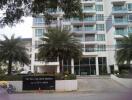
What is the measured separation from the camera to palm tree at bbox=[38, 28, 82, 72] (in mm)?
48031

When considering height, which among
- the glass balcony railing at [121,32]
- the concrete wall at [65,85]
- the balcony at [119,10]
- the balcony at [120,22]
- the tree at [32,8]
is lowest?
the concrete wall at [65,85]

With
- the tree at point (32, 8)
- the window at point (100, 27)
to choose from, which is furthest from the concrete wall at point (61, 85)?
the window at point (100, 27)

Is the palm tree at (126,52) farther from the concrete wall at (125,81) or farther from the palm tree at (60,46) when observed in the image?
the palm tree at (60,46)

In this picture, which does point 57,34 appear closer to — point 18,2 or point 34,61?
point 34,61

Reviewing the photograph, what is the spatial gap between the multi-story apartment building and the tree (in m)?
67.1

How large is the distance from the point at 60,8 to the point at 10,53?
49.0 metres

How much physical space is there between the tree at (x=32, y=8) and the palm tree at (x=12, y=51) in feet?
159

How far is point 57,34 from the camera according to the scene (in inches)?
1906

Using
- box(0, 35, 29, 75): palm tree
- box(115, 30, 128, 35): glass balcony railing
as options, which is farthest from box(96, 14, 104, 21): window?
box(0, 35, 29, 75): palm tree

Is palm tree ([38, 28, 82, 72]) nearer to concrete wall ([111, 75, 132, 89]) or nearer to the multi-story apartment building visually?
concrete wall ([111, 75, 132, 89])

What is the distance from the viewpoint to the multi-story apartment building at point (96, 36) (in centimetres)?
7475

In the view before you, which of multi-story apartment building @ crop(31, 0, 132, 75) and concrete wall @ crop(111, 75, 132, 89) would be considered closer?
concrete wall @ crop(111, 75, 132, 89)

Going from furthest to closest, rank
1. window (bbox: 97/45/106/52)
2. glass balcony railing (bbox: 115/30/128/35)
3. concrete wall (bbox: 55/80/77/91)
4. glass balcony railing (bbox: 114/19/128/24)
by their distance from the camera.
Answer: window (bbox: 97/45/106/52), glass balcony railing (bbox: 114/19/128/24), glass balcony railing (bbox: 115/30/128/35), concrete wall (bbox: 55/80/77/91)

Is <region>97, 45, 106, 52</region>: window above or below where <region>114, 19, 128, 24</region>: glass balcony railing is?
below
